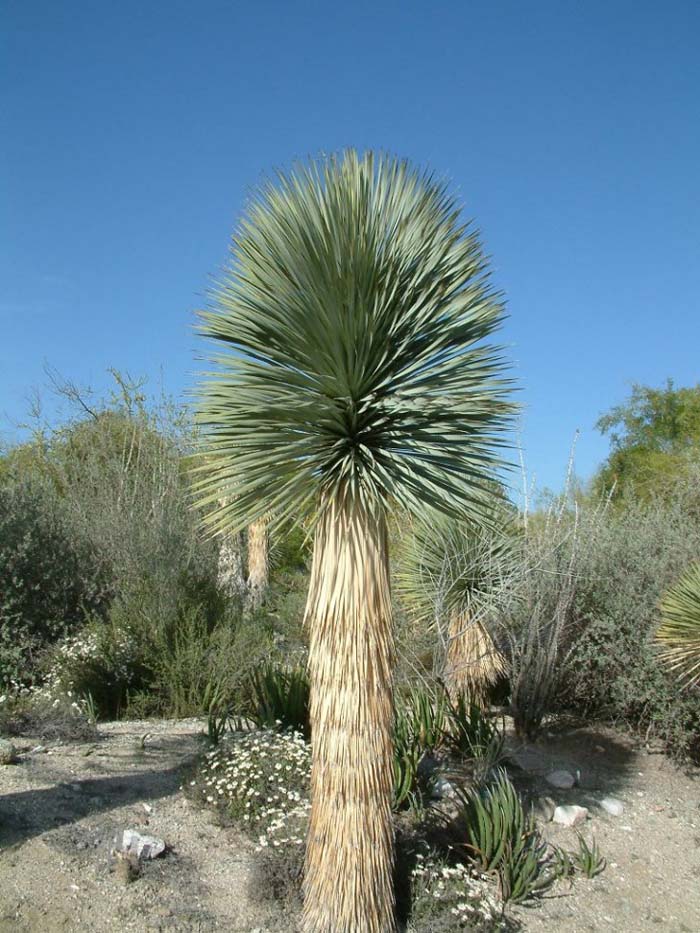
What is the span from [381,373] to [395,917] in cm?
360

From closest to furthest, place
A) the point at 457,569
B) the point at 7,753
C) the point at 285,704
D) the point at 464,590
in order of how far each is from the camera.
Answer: the point at 7,753 → the point at 285,704 → the point at 457,569 → the point at 464,590

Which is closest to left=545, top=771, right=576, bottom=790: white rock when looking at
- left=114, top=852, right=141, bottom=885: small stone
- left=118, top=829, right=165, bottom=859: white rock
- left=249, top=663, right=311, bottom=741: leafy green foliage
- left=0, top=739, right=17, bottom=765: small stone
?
left=249, top=663, right=311, bottom=741: leafy green foliage

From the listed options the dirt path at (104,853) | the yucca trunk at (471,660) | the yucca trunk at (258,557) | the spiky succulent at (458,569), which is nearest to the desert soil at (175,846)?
the dirt path at (104,853)

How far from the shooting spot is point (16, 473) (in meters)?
13.1

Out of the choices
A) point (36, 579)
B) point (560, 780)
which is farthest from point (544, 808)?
point (36, 579)

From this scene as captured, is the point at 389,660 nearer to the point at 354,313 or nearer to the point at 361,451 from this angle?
the point at 361,451

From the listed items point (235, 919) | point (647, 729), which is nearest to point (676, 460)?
point (647, 729)

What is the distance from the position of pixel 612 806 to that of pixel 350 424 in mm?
5185

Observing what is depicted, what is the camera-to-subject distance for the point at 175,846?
573 centimetres

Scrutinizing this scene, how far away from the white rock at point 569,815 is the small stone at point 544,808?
0.18 feet

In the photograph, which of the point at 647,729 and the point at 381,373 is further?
the point at 647,729

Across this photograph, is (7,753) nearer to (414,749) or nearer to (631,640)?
→ (414,749)

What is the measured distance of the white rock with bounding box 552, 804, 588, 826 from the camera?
23.6ft

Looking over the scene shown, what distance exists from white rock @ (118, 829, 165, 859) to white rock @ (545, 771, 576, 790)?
164 inches
